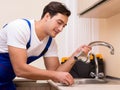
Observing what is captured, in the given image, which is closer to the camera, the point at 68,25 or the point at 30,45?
the point at 30,45

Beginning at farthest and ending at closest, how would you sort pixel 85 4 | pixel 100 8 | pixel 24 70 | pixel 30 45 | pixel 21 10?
pixel 21 10 → pixel 85 4 → pixel 100 8 → pixel 30 45 → pixel 24 70

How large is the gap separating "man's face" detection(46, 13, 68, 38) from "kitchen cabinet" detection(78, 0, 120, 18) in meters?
0.36

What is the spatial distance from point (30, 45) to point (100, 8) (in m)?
0.65

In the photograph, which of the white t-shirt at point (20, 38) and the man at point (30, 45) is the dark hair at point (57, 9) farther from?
the white t-shirt at point (20, 38)

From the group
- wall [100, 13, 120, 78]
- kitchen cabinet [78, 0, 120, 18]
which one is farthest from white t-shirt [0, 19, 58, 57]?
wall [100, 13, 120, 78]

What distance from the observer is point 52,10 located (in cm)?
142

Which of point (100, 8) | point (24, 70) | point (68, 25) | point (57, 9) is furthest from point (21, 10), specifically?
point (24, 70)

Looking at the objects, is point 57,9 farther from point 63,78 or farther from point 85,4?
point 85,4

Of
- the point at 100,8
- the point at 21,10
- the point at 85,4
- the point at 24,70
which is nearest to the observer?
the point at 24,70

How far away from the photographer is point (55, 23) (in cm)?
140

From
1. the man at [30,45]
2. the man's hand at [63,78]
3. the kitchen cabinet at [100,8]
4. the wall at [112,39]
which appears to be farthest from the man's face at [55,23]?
the wall at [112,39]

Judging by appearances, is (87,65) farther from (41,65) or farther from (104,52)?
(41,65)

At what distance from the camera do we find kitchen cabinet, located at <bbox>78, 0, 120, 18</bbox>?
5.37ft

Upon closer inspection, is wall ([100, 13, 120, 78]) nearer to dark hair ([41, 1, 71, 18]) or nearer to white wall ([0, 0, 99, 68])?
white wall ([0, 0, 99, 68])
